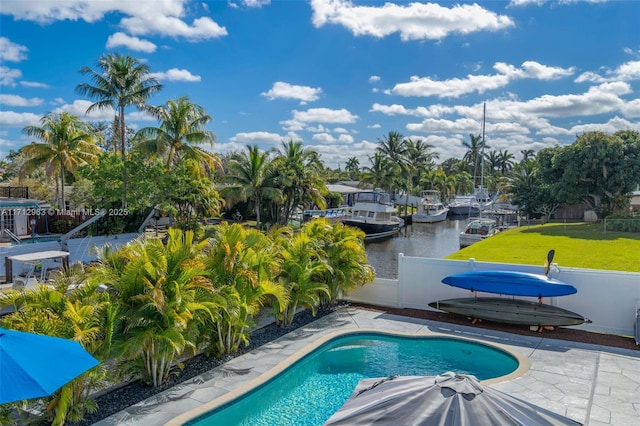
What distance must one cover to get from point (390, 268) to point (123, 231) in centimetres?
1564

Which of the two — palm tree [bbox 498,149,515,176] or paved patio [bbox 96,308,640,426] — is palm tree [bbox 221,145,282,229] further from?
palm tree [bbox 498,149,515,176]

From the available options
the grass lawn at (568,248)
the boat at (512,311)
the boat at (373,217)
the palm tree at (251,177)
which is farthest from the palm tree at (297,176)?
the boat at (512,311)

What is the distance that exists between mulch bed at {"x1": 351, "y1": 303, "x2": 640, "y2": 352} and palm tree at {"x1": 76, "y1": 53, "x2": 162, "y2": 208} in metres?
17.9

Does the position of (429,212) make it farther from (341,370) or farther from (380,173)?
(341,370)

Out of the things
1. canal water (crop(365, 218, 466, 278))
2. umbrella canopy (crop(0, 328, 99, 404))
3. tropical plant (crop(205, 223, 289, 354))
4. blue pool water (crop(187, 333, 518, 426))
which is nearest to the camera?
umbrella canopy (crop(0, 328, 99, 404))

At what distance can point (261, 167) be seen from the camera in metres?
29.1

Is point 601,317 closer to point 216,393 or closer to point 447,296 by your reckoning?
point 447,296

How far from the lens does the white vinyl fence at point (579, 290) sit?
10008mm

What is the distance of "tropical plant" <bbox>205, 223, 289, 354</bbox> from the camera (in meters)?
8.39

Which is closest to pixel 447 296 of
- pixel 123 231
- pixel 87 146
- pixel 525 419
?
pixel 525 419

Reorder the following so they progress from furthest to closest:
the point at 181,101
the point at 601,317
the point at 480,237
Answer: the point at 480,237, the point at 181,101, the point at 601,317

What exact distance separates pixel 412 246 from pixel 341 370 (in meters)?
27.6

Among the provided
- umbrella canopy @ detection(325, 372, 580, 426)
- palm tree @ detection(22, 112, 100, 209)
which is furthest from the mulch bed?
palm tree @ detection(22, 112, 100, 209)

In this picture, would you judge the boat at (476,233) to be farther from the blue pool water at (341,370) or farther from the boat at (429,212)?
the blue pool water at (341,370)
